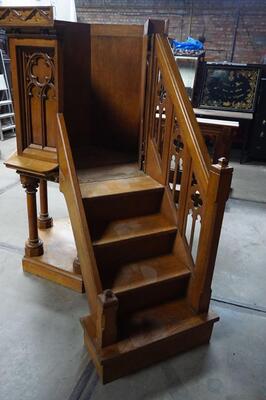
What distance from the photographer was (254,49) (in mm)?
7430

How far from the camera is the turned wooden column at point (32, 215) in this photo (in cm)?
228

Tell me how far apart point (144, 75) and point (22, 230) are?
6.21ft

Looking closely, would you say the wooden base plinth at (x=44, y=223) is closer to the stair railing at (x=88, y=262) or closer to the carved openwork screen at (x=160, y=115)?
the stair railing at (x=88, y=262)

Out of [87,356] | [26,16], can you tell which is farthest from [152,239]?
[26,16]

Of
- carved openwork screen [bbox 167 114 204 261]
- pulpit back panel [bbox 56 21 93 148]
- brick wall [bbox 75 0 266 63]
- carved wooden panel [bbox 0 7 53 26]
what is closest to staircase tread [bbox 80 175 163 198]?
carved openwork screen [bbox 167 114 204 261]

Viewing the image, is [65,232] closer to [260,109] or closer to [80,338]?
[80,338]

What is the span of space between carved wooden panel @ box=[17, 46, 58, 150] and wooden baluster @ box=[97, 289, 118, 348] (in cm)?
105

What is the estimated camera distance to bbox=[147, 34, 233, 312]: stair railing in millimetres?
1661

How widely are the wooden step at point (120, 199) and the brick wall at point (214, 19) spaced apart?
254 inches

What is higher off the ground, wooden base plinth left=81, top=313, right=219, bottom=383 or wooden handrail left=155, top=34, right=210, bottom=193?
wooden handrail left=155, top=34, right=210, bottom=193

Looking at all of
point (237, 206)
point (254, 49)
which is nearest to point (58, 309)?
point (237, 206)

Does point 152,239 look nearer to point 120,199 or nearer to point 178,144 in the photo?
point 120,199

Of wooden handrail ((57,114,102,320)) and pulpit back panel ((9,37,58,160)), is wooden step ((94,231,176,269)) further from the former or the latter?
pulpit back panel ((9,37,58,160))

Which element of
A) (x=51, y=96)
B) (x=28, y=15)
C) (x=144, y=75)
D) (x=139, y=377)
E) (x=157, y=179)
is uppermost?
(x=28, y=15)
